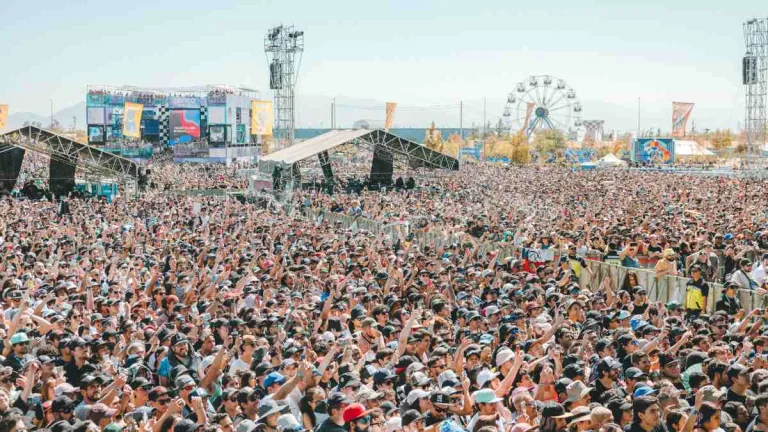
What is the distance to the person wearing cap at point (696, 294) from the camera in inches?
483

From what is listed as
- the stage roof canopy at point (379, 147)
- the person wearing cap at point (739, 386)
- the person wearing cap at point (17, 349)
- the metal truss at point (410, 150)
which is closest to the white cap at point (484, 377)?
the person wearing cap at point (739, 386)

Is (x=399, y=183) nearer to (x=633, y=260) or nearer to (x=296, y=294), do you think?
(x=633, y=260)

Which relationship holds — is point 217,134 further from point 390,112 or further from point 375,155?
point 375,155

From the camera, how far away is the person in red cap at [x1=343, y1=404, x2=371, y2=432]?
225 inches

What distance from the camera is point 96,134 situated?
74.9 meters

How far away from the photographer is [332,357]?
7.34 meters

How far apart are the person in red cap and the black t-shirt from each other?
0.16ft

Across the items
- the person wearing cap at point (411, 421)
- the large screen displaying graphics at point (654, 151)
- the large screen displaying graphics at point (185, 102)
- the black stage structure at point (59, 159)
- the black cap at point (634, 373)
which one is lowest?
the person wearing cap at point (411, 421)

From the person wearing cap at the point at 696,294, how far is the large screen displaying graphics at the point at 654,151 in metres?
65.5

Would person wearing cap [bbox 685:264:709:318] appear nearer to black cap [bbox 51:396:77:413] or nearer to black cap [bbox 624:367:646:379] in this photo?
black cap [bbox 624:367:646:379]

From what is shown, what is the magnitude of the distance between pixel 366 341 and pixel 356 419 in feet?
9.42

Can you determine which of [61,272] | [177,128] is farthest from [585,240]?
[177,128]

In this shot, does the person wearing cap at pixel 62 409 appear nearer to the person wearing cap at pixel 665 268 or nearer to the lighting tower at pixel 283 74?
the person wearing cap at pixel 665 268

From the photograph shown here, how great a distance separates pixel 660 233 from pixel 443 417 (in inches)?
520
